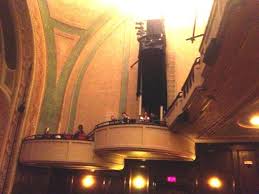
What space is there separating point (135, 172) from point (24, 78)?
224 inches

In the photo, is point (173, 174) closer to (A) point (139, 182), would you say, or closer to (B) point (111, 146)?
(A) point (139, 182)

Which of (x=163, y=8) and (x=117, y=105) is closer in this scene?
(x=117, y=105)

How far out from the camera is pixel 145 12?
44.0ft

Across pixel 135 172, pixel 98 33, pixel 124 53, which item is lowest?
pixel 135 172

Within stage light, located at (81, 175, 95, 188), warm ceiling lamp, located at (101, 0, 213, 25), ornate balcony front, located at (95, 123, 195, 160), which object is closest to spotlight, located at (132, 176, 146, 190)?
stage light, located at (81, 175, 95, 188)

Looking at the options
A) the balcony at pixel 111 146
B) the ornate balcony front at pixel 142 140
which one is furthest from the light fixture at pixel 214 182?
the ornate balcony front at pixel 142 140

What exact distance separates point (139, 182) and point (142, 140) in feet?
10.7

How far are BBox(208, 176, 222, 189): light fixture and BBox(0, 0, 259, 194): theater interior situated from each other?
0.03m

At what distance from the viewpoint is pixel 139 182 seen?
34.3ft

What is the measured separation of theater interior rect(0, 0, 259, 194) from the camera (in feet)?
25.8

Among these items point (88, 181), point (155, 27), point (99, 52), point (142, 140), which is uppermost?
point (155, 27)

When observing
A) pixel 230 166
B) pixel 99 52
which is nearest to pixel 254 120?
pixel 230 166

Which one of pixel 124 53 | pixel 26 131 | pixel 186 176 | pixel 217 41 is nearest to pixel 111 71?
pixel 124 53

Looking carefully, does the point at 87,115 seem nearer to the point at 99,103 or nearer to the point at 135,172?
the point at 99,103
